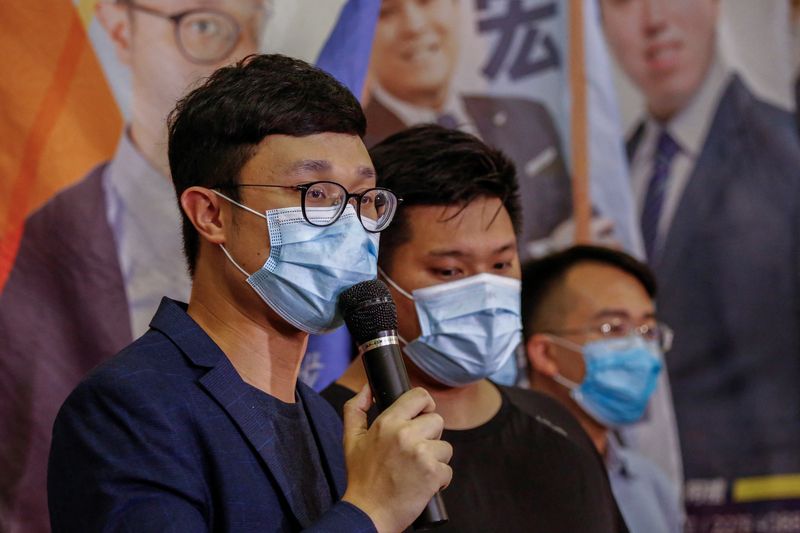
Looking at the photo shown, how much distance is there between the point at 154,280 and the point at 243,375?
1.03 m

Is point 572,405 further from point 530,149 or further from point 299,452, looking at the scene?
point 299,452

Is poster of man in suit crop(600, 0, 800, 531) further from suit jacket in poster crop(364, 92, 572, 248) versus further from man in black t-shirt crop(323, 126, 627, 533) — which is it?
man in black t-shirt crop(323, 126, 627, 533)

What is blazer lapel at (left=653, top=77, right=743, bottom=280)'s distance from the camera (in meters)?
4.85

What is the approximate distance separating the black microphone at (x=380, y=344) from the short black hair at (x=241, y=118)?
0.26 metres

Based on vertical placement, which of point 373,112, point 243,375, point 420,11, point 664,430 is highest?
point 420,11

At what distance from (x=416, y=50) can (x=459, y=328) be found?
1531 millimetres

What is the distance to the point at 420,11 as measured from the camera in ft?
12.2

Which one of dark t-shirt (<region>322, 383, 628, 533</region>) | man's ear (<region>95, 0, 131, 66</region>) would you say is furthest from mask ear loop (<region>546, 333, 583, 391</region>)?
man's ear (<region>95, 0, 131, 66</region>)

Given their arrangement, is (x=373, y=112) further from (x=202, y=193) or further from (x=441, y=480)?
(x=441, y=480)

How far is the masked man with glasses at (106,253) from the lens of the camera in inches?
96.1

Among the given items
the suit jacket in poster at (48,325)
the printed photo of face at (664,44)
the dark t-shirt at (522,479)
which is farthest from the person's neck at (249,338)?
the printed photo of face at (664,44)

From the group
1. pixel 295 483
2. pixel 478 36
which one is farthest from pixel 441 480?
pixel 478 36

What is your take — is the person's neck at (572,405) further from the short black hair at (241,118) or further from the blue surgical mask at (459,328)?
the short black hair at (241,118)

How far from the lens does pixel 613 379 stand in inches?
138
